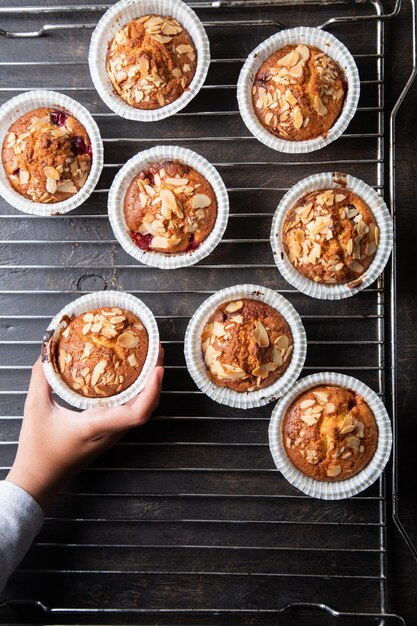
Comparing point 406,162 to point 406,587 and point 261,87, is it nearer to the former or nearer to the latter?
point 261,87

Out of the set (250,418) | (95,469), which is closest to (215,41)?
(250,418)

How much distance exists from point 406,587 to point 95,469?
1.62 meters

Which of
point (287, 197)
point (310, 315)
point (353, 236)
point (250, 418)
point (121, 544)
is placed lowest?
point (121, 544)

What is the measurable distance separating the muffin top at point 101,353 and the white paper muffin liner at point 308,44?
1.05 meters

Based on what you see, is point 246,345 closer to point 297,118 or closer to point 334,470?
point 334,470

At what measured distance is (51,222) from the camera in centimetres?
302

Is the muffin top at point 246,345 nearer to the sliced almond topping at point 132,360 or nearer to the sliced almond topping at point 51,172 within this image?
the sliced almond topping at point 132,360

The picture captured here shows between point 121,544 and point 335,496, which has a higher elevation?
point 335,496

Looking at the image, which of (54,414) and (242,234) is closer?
(54,414)

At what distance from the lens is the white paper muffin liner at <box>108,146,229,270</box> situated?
281cm

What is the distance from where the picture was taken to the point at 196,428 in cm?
302

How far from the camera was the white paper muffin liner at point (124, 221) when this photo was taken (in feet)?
9.22

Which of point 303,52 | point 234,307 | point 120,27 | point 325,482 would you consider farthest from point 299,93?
point 325,482

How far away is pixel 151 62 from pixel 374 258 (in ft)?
4.36
